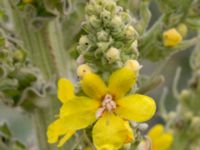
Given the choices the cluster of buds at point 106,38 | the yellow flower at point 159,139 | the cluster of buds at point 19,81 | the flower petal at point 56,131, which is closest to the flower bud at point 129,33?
the cluster of buds at point 106,38

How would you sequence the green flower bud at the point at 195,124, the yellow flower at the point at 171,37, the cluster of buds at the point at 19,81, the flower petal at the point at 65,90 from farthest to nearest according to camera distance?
1. the green flower bud at the point at 195,124
2. the yellow flower at the point at 171,37
3. the cluster of buds at the point at 19,81
4. the flower petal at the point at 65,90

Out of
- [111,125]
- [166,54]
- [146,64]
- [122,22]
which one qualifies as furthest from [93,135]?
[146,64]

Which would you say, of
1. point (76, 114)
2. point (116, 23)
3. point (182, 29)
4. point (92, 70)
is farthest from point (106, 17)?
point (182, 29)

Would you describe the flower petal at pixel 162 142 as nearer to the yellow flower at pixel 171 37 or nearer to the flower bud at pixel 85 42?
the yellow flower at pixel 171 37

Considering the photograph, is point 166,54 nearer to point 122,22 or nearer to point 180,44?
point 180,44

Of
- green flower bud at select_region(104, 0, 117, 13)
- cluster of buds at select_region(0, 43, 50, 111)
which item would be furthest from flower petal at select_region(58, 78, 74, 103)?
cluster of buds at select_region(0, 43, 50, 111)

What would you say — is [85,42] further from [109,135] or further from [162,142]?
[162,142]

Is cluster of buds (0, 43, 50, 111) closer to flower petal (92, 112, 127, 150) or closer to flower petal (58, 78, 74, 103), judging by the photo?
A: flower petal (58, 78, 74, 103)
